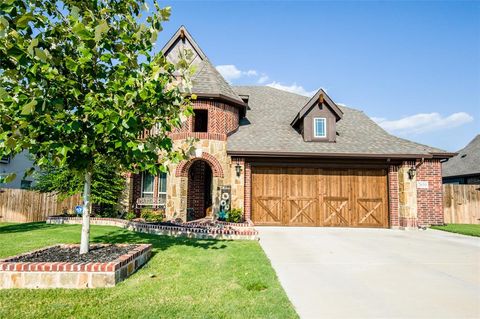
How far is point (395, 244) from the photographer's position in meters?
8.91

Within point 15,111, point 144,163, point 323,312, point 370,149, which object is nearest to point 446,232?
point 370,149

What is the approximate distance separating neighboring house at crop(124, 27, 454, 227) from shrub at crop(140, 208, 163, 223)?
409 millimetres

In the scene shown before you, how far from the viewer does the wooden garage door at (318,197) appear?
13.0m

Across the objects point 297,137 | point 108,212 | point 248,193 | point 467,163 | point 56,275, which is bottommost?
point 56,275

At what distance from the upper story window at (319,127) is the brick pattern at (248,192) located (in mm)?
3990

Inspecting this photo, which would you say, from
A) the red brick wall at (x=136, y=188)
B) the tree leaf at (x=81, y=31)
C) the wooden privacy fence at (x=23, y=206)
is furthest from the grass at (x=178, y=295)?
the wooden privacy fence at (x=23, y=206)

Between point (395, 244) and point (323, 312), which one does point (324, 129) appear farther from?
point (323, 312)

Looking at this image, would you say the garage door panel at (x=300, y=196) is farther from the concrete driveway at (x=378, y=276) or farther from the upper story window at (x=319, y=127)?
the concrete driveway at (x=378, y=276)

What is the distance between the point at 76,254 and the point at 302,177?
9.89 meters

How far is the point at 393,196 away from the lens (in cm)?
1302

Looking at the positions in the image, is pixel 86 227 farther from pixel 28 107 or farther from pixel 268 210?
pixel 268 210

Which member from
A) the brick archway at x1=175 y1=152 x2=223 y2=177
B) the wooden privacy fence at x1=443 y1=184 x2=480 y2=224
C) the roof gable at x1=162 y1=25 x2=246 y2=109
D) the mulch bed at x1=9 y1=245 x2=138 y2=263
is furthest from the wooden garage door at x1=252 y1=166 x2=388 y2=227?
the mulch bed at x1=9 y1=245 x2=138 y2=263

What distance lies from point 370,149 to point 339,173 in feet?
6.13

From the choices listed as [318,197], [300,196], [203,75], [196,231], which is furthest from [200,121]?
[196,231]
